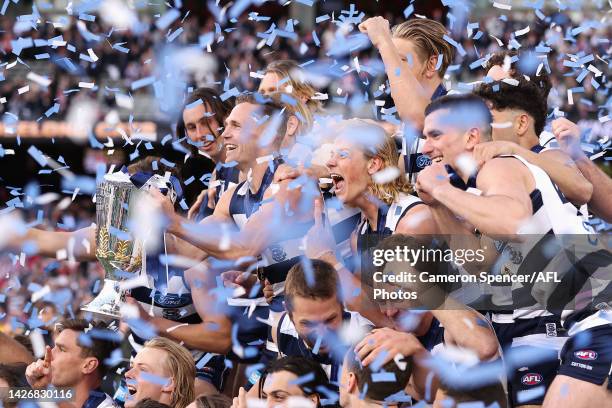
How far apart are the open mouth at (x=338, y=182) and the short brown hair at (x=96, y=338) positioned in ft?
4.19

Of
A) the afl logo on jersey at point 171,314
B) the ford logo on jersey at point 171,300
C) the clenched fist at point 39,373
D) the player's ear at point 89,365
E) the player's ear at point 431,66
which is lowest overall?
the player's ear at point 89,365

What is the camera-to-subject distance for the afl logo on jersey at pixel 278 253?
146 inches

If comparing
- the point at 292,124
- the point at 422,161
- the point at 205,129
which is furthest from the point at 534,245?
the point at 205,129

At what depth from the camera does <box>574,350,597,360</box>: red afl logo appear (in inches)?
118

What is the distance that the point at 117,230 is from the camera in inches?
138

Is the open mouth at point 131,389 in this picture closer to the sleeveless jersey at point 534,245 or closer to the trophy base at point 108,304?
the trophy base at point 108,304

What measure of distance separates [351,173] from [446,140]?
0.38 meters

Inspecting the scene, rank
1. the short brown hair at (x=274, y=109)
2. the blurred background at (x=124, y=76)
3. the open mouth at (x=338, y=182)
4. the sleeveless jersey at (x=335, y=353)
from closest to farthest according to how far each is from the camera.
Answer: the sleeveless jersey at (x=335, y=353), the open mouth at (x=338, y=182), the short brown hair at (x=274, y=109), the blurred background at (x=124, y=76)

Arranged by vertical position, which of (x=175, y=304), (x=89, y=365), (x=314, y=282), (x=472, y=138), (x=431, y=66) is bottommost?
(x=89, y=365)

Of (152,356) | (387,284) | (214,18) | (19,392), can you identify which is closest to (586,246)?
(387,284)

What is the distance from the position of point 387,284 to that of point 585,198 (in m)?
Result: 0.77

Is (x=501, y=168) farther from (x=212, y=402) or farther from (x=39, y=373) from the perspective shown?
(x=39, y=373)

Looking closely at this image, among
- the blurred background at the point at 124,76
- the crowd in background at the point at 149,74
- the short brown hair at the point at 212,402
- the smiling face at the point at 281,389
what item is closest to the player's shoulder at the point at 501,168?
the smiling face at the point at 281,389

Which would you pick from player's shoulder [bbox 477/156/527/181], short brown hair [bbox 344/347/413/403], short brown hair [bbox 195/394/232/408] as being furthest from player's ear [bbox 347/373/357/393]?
player's shoulder [bbox 477/156/527/181]
